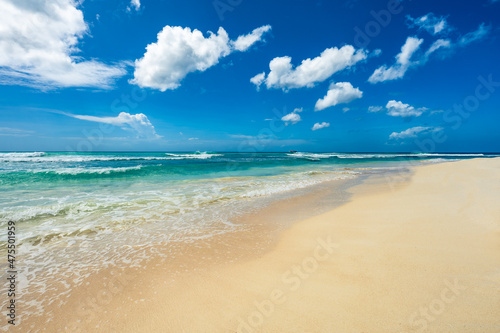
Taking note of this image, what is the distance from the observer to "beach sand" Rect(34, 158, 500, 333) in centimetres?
246

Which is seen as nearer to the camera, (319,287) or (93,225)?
(319,287)

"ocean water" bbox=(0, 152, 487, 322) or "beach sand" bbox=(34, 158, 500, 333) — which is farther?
"ocean water" bbox=(0, 152, 487, 322)

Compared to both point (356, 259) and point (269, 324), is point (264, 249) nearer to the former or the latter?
point (356, 259)

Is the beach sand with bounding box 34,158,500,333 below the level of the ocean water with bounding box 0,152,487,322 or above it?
above

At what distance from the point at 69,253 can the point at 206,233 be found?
2.98 metres

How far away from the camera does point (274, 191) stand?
1147 centimetres

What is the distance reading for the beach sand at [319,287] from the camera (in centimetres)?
246

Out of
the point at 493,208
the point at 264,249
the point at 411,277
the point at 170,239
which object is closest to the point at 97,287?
the point at 170,239

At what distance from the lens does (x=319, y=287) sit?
10.0ft

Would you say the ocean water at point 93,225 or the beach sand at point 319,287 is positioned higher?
the beach sand at point 319,287

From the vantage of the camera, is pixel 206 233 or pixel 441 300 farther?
pixel 206 233

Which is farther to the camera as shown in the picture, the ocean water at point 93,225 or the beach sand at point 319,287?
the ocean water at point 93,225

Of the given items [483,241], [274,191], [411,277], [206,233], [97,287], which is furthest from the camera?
[274,191]

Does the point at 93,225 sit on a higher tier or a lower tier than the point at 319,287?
lower
